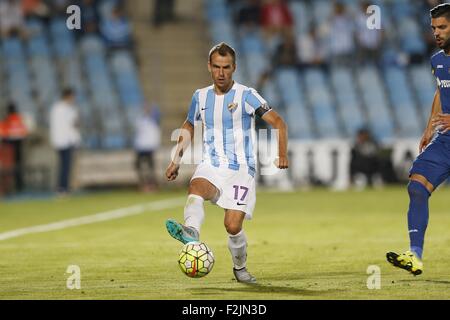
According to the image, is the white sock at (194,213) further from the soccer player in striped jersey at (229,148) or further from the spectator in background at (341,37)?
the spectator in background at (341,37)

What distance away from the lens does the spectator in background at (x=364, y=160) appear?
2355cm

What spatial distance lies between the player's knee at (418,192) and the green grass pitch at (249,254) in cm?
63

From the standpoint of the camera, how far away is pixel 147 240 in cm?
1301

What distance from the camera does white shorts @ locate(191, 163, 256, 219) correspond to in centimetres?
919

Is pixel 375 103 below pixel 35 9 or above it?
below

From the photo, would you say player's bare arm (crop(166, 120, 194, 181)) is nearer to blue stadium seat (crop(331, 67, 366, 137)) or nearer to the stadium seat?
blue stadium seat (crop(331, 67, 366, 137))

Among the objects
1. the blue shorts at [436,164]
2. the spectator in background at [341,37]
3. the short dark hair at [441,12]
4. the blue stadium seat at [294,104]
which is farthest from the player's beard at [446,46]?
the spectator in background at [341,37]

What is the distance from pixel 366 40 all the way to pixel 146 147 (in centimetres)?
625

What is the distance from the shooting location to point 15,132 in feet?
74.6

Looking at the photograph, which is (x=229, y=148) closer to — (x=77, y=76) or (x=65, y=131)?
(x=65, y=131)

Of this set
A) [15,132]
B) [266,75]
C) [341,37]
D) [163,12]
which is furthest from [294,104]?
[15,132]

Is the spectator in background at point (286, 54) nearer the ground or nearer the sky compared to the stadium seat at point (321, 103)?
nearer the sky
